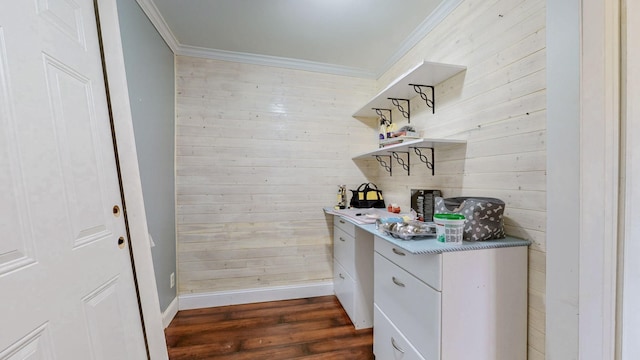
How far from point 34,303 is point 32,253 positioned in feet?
0.45

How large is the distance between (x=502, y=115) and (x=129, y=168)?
74.2 inches

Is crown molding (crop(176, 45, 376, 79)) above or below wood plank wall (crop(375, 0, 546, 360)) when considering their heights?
above

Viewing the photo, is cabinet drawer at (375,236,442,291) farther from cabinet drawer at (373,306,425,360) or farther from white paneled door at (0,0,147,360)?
white paneled door at (0,0,147,360)

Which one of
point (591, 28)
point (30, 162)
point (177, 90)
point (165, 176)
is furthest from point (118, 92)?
point (591, 28)

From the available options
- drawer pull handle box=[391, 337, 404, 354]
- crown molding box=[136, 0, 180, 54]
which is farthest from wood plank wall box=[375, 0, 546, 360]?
crown molding box=[136, 0, 180, 54]

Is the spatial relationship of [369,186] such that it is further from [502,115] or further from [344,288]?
[502,115]

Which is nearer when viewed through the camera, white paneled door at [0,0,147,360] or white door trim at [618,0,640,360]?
white paneled door at [0,0,147,360]

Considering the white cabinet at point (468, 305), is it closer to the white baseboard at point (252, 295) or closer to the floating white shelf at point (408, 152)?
the floating white shelf at point (408, 152)

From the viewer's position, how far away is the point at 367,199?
8.00 feet

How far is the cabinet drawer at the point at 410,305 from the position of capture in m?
1.05

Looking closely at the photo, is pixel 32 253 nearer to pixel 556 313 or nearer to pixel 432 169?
pixel 556 313

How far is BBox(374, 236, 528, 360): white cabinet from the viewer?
103cm

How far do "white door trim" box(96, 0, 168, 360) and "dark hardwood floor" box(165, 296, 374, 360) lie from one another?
65 cm

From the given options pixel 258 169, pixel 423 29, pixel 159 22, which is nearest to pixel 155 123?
pixel 159 22
